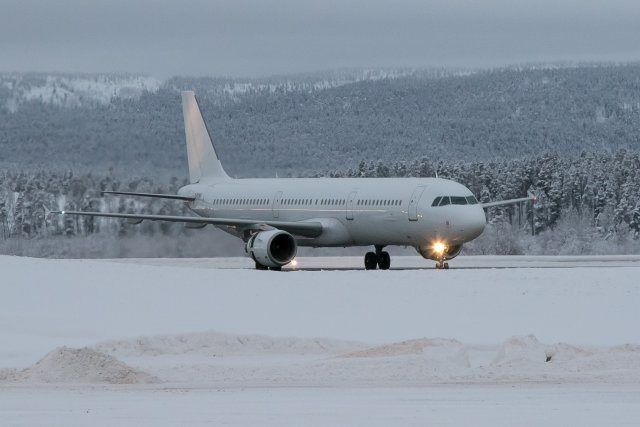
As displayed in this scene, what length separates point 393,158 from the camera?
434ft

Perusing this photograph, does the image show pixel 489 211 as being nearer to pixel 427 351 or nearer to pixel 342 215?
pixel 342 215

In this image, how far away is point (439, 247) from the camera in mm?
49781

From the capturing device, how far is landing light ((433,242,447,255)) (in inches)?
1955

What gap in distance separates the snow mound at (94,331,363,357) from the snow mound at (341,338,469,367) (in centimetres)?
234

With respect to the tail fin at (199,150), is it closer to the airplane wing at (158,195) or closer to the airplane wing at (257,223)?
the airplane wing at (158,195)

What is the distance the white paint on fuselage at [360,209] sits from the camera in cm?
4922

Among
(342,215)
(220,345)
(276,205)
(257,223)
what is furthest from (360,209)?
(220,345)

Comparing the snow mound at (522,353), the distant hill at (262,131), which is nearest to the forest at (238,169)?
the distant hill at (262,131)

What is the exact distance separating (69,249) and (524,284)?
105ft

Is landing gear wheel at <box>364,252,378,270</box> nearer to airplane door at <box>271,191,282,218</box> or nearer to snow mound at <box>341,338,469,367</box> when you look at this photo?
airplane door at <box>271,191,282,218</box>

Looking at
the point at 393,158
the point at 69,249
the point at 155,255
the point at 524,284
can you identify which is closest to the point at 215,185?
the point at 155,255

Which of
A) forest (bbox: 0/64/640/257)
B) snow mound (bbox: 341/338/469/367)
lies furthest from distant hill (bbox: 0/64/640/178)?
snow mound (bbox: 341/338/469/367)

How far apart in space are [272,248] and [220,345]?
2210cm

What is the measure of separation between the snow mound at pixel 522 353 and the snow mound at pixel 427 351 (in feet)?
2.31
